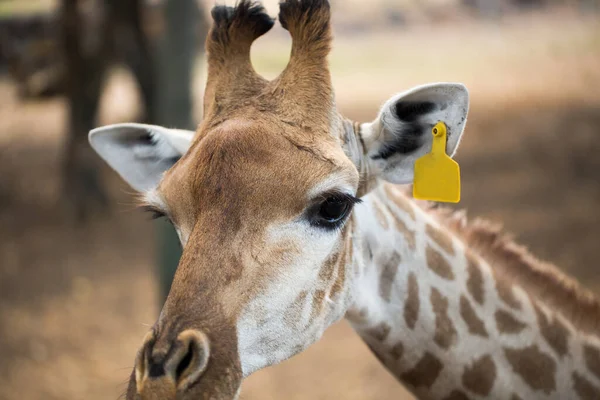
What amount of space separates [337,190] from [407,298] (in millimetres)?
874

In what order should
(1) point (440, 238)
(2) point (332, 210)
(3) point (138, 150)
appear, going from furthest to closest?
(3) point (138, 150)
(1) point (440, 238)
(2) point (332, 210)

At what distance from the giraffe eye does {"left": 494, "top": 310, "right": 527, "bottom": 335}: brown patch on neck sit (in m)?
1.13

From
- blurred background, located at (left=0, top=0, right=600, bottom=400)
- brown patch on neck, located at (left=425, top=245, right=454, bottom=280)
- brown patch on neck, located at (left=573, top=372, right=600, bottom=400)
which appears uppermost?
brown patch on neck, located at (left=425, top=245, right=454, bottom=280)

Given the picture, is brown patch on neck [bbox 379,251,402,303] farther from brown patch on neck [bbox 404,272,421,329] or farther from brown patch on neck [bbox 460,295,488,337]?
Answer: brown patch on neck [bbox 460,295,488,337]

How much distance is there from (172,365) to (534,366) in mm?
1923

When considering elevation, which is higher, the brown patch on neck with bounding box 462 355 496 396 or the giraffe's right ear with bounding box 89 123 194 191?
the giraffe's right ear with bounding box 89 123 194 191

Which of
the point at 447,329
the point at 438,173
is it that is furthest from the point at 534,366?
the point at 438,173

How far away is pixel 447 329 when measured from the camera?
329cm

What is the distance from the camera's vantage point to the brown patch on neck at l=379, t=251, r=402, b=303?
327 centimetres

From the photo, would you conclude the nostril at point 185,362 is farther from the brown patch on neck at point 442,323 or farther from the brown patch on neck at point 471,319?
the brown patch on neck at point 471,319

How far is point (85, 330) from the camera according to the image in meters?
8.09

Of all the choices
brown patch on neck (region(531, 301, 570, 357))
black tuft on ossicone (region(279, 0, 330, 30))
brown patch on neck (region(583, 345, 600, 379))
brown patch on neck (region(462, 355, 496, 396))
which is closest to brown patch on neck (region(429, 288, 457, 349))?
brown patch on neck (region(462, 355, 496, 396))

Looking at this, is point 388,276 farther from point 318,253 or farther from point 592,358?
point 592,358

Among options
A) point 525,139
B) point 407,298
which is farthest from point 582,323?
point 525,139
